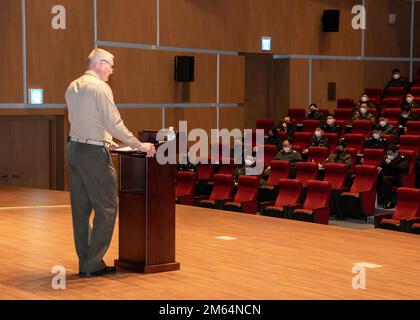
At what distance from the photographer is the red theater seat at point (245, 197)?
5.94 metres

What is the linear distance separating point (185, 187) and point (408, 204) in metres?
2.08

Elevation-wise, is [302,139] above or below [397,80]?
below

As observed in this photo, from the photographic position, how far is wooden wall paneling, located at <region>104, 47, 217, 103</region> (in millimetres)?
7375

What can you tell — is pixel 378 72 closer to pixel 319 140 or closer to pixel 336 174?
pixel 319 140

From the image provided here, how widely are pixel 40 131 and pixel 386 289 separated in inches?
186

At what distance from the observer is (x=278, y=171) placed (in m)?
6.54

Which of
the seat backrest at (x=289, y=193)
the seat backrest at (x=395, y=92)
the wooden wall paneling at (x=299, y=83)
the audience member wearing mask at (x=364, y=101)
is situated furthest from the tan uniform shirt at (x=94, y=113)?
the seat backrest at (x=395, y=92)

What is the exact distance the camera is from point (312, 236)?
4.02 m

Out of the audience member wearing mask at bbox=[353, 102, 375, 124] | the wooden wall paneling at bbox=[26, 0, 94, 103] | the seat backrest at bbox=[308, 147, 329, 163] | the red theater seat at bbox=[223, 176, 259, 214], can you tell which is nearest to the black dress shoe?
the red theater seat at bbox=[223, 176, 259, 214]

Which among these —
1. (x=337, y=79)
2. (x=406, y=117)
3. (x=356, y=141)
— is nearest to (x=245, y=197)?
(x=356, y=141)

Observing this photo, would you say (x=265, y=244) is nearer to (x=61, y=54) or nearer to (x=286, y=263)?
(x=286, y=263)

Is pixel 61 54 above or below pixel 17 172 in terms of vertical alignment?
above

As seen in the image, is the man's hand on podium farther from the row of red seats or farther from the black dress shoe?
the row of red seats
